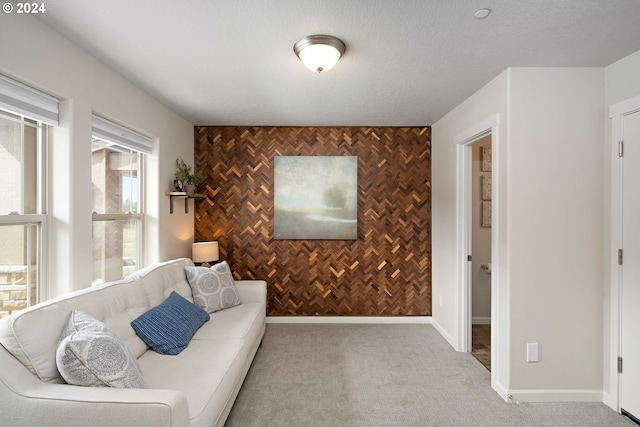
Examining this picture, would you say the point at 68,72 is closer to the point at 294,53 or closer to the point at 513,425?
the point at 294,53

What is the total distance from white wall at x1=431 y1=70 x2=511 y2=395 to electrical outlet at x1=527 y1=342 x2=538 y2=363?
154 millimetres

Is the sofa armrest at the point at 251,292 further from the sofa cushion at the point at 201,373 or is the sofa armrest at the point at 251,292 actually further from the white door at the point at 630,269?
the white door at the point at 630,269

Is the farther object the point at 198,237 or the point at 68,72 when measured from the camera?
the point at 198,237

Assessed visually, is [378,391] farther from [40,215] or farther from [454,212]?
[40,215]

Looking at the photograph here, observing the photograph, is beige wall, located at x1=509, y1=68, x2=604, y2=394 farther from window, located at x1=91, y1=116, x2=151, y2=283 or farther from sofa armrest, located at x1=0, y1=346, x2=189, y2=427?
window, located at x1=91, y1=116, x2=151, y2=283

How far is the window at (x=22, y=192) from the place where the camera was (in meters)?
1.85

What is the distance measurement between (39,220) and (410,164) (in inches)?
148

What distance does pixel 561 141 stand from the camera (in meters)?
2.50

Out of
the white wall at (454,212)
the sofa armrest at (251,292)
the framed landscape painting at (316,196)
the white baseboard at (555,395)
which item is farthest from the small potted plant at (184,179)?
the white baseboard at (555,395)

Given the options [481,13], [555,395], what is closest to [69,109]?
[481,13]

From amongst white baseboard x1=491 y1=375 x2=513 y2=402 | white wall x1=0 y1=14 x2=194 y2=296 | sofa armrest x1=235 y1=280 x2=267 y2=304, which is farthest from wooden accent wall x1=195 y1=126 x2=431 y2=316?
white baseboard x1=491 y1=375 x2=513 y2=402

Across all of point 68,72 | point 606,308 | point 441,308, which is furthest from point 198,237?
point 606,308

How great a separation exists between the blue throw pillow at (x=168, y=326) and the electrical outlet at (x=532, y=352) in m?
2.56

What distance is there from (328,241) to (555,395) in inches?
105
